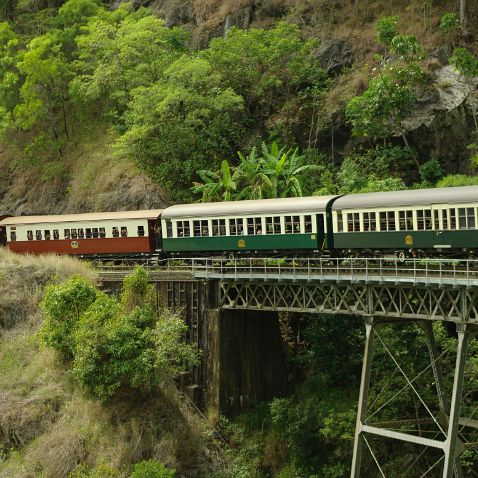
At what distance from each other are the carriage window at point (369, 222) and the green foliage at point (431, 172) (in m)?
13.3

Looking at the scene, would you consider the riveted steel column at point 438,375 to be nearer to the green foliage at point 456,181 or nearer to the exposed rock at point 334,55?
the green foliage at point 456,181

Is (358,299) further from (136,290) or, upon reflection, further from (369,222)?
(136,290)

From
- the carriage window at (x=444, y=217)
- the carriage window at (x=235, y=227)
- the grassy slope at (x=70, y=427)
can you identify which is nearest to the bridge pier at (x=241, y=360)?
the grassy slope at (x=70, y=427)

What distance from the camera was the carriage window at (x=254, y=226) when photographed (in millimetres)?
34094

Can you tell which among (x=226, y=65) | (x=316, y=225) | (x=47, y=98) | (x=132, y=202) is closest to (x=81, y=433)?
(x=316, y=225)

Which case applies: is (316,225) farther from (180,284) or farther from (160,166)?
(160,166)

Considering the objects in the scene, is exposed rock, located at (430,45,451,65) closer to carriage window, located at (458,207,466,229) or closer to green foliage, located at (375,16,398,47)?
green foliage, located at (375,16,398,47)

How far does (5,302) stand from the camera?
1465 inches

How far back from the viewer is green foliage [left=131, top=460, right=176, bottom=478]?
27.1m

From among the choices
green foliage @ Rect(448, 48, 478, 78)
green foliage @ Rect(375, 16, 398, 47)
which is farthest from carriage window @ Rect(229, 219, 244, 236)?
green foliage @ Rect(375, 16, 398, 47)

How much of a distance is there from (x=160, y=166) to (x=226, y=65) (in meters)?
8.31

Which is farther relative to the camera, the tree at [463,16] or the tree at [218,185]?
the tree at [463,16]

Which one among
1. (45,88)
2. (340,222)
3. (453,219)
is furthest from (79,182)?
(453,219)

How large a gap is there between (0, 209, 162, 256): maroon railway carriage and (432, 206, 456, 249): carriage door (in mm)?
14307
